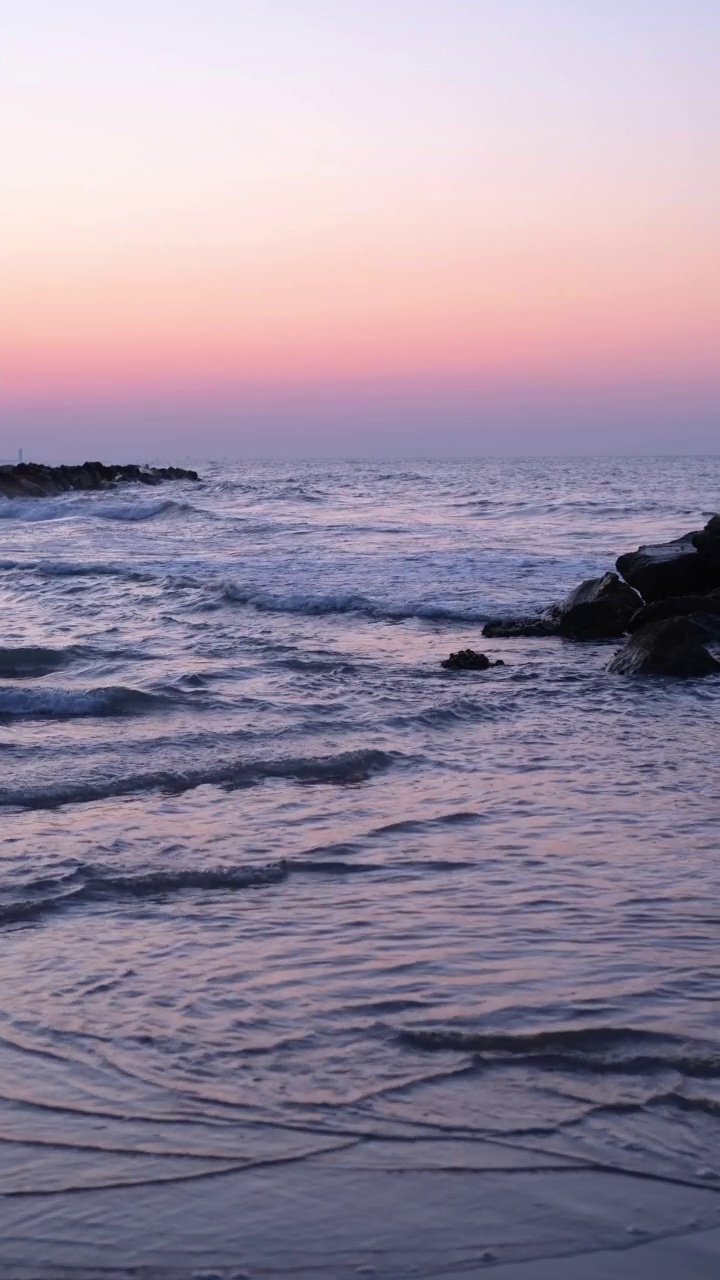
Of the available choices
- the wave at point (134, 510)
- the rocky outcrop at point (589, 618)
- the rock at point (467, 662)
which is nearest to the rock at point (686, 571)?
the rocky outcrop at point (589, 618)

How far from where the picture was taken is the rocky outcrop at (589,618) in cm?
1486

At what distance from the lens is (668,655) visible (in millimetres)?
11781

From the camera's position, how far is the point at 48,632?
48.9 ft

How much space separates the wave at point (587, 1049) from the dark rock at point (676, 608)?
1100 centimetres

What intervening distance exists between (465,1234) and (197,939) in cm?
219

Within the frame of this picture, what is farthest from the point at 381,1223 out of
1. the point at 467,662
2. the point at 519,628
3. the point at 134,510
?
the point at 134,510

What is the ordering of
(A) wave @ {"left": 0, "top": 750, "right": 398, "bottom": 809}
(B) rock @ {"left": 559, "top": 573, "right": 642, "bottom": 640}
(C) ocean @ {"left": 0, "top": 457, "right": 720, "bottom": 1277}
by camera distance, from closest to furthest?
(C) ocean @ {"left": 0, "top": 457, "right": 720, "bottom": 1277} < (A) wave @ {"left": 0, "top": 750, "right": 398, "bottom": 809} < (B) rock @ {"left": 559, "top": 573, "right": 642, "bottom": 640}

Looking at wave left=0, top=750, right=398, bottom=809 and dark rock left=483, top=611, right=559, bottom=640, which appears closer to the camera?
wave left=0, top=750, right=398, bottom=809

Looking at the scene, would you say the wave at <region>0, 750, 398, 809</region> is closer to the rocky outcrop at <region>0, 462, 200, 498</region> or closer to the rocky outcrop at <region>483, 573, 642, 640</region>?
the rocky outcrop at <region>483, 573, 642, 640</region>

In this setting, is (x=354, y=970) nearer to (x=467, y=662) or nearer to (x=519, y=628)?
(x=467, y=662)

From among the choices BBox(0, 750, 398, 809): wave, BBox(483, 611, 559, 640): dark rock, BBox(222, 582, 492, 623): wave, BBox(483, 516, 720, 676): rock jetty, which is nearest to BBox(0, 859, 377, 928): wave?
BBox(0, 750, 398, 809): wave

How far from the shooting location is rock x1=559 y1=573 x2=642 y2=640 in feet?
48.7

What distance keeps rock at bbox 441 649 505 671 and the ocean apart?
0.53 metres

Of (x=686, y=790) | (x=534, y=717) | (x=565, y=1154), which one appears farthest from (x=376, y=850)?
(x=534, y=717)
